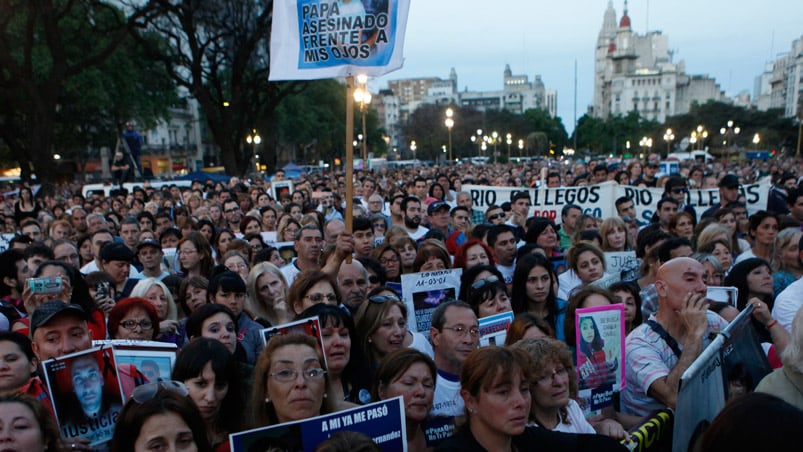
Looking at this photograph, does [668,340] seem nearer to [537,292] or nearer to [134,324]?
[537,292]

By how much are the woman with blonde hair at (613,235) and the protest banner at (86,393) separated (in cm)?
565

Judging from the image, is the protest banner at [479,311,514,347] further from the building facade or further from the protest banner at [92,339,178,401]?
the building facade

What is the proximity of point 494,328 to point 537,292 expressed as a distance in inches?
48.4

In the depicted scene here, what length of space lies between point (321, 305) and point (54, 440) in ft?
5.92

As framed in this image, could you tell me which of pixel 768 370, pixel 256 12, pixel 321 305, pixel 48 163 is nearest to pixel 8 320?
pixel 321 305

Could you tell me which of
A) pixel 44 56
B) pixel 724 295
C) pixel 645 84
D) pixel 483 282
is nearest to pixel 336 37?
pixel 483 282

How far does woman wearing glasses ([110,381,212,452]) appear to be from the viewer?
283 centimetres

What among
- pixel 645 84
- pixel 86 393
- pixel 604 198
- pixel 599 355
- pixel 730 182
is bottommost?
pixel 86 393

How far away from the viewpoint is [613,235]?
24.6ft

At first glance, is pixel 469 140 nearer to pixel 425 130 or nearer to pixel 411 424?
pixel 425 130

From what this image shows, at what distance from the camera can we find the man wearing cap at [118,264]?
6.42 meters

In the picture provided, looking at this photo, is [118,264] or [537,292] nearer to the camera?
[537,292]

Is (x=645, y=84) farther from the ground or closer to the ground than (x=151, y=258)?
farther from the ground

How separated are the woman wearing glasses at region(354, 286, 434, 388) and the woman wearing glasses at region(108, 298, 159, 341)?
1478mm
